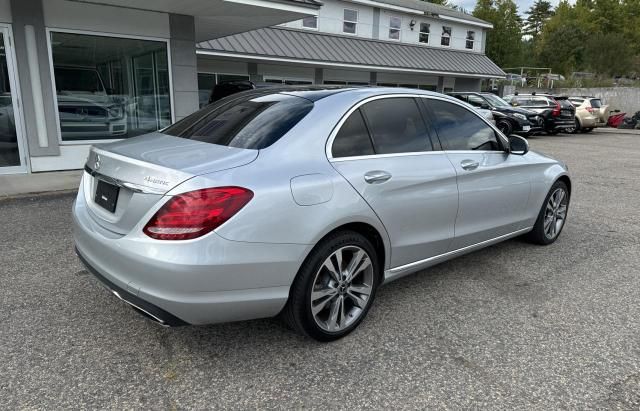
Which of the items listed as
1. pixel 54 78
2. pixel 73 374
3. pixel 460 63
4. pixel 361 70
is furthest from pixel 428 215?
pixel 460 63

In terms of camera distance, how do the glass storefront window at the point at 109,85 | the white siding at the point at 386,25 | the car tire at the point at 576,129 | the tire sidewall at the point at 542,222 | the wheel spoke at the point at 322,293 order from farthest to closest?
the car tire at the point at 576,129 < the white siding at the point at 386,25 < the glass storefront window at the point at 109,85 < the tire sidewall at the point at 542,222 < the wheel spoke at the point at 322,293

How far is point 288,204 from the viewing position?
2518 mm

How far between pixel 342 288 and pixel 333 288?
8cm

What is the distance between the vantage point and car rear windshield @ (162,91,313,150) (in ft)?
9.22

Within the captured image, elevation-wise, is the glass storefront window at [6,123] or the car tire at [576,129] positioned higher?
the glass storefront window at [6,123]

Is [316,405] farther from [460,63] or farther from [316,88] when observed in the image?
[460,63]

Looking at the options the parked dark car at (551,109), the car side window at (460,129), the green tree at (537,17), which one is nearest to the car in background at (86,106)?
the car side window at (460,129)

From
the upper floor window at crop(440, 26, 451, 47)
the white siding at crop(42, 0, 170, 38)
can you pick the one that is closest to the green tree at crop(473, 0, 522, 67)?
the upper floor window at crop(440, 26, 451, 47)

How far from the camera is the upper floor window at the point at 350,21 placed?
21531 mm

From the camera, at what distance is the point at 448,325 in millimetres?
3205

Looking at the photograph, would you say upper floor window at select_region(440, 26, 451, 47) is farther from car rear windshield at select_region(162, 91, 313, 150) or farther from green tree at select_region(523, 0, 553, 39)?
green tree at select_region(523, 0, 553, 39)

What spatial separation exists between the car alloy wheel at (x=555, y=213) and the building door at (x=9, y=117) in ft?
27.1

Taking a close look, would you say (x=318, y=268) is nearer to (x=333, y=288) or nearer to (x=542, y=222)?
(x=333, y=288)

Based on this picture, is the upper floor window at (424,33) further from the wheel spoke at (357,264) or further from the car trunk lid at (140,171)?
the car trunk lid at (140,171)
